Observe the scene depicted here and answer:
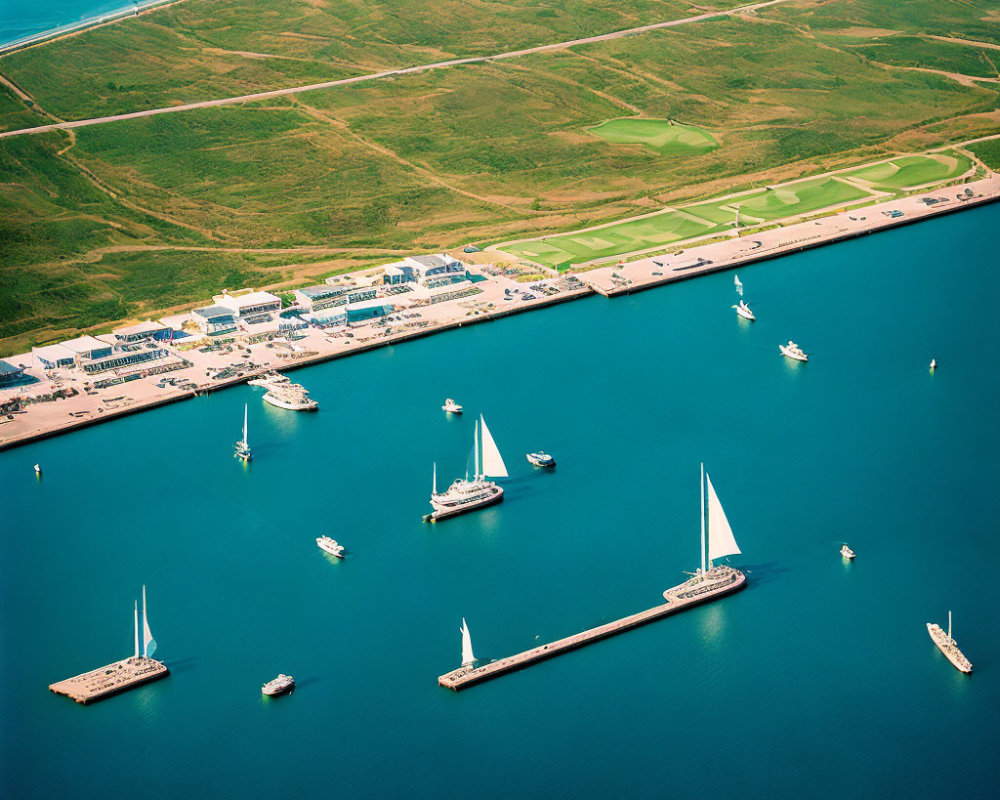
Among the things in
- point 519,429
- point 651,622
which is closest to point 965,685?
point 651,622

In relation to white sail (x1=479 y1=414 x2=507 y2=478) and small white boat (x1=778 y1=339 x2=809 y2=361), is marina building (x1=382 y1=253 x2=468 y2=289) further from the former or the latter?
white sail (x1=479 y1=414 x2=507 y2=478)

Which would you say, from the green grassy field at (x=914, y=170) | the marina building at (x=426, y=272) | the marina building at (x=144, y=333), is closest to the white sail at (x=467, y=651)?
the marina building at (x=144, y=333)

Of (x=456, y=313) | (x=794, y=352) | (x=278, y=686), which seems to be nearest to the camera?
(x=278, y=686)

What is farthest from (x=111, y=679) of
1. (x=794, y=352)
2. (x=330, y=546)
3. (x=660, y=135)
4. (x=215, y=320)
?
(x=660, y=135)

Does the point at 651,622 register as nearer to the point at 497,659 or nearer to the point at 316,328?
the point at 497,659

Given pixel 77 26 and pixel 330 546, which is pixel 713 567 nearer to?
pixel 330 546
